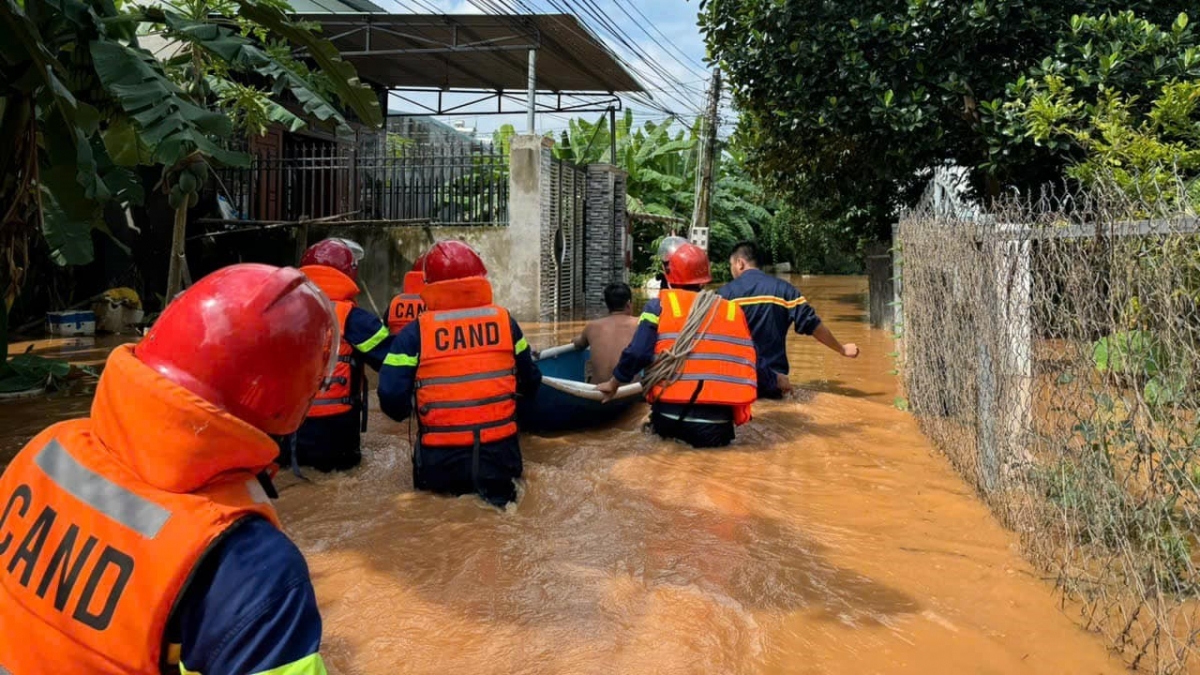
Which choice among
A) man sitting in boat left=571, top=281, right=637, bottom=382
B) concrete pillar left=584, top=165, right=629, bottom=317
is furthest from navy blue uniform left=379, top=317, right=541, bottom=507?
concrete pillar left=584, top=165, right=629, bottom=317

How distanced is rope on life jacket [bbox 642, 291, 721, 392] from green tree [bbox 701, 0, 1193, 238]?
5.37 m

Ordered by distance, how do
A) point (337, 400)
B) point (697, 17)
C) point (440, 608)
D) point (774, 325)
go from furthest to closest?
1. point (697, 17)
2. point (774, 325)
3. point (337, 400)
4. point (440, 608)

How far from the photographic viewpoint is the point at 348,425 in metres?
5.50

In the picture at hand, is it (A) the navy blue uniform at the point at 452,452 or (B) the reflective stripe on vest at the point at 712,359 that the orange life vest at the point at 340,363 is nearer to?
(A) the navy blue uniform at the point at 452,452

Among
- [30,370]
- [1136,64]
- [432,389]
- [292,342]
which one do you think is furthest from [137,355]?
[1136,64]

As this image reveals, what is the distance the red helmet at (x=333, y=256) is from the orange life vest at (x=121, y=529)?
407cm

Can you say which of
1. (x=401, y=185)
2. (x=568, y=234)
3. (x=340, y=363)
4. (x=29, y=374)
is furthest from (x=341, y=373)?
(x=568, y=234)

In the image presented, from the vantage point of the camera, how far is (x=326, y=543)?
4.54 meters

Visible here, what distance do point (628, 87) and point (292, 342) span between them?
55.9 ft

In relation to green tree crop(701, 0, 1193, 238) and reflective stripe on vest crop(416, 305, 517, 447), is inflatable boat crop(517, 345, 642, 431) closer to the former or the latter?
reflective stripe on vest crop(416, 305, 517, 447)

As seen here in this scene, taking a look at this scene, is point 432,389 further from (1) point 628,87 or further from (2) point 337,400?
(1) point 628,87

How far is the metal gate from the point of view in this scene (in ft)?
51.9

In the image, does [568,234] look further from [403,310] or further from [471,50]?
[403,310]

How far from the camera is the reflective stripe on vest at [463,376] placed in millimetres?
4707
